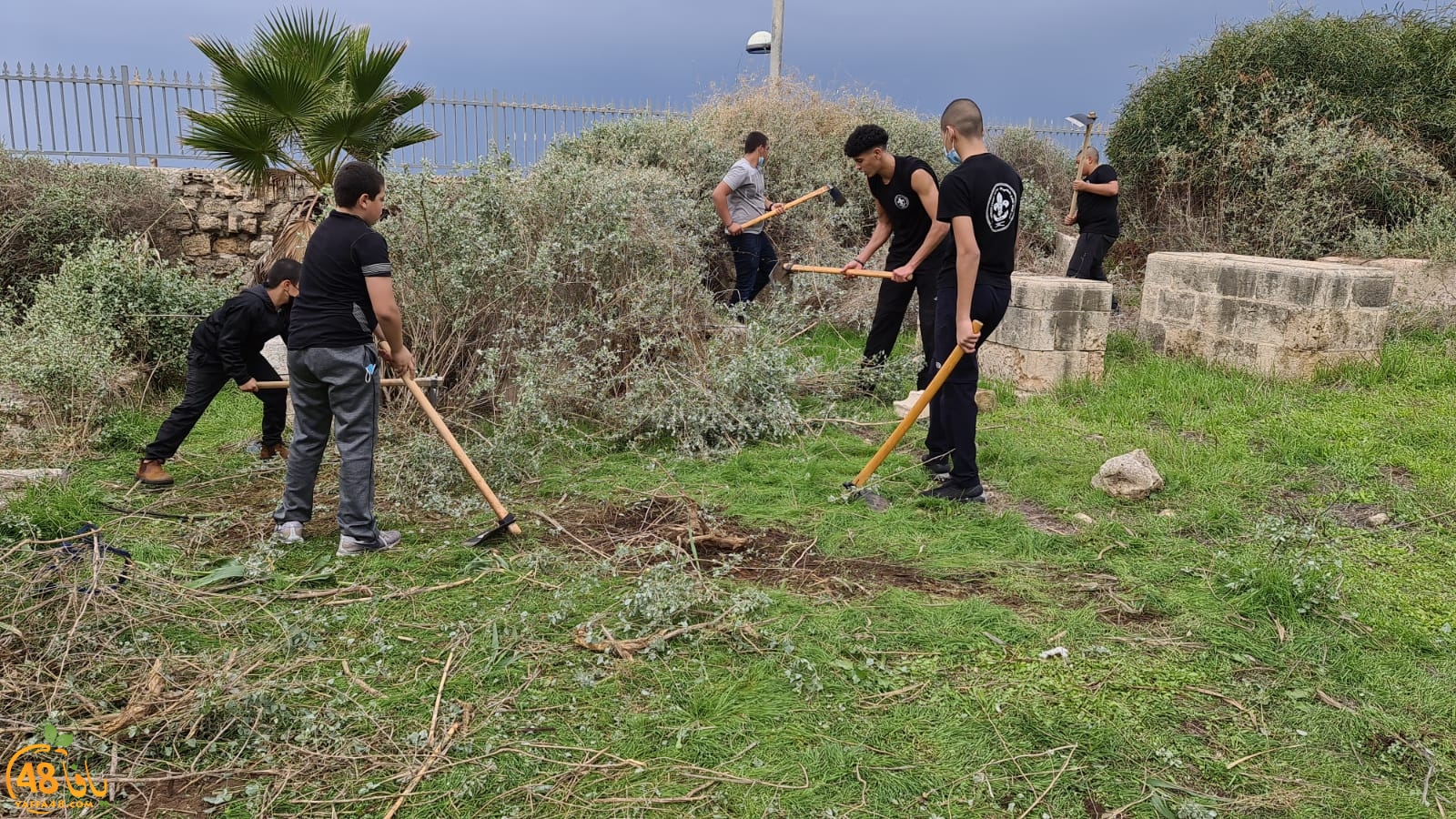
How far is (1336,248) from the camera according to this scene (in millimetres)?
11156

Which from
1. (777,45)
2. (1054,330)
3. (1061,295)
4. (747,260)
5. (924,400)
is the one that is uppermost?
(777,45)

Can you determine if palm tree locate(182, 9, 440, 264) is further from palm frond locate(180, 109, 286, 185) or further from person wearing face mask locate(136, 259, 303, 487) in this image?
person wearing face mask locate(136, 259, 303, 487)

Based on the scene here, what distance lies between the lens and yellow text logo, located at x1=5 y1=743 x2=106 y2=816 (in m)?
2.65

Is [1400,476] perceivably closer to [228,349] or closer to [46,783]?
[46,783]

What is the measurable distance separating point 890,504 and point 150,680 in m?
3.44

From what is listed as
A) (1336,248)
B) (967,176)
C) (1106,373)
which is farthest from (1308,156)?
(967,176)

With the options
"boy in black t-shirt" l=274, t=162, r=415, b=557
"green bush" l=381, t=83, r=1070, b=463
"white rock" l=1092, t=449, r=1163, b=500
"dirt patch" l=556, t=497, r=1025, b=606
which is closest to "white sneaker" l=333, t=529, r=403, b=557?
"boy in black t-shirt" l=274, t=162, r=415, b=557

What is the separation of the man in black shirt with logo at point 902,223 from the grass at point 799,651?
58.2 inches

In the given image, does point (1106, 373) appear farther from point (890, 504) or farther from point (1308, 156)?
point (1308, 156)

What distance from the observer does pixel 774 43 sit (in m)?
15.0

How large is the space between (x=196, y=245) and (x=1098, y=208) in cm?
989

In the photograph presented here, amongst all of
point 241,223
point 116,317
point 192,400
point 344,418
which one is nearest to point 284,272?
point 192,400

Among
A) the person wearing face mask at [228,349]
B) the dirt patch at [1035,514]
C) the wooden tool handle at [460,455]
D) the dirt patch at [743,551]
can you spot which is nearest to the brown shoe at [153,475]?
the person wearing face mask at [228,349]

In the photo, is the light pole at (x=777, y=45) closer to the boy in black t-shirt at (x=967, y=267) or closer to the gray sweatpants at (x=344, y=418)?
the boy in black t-shirt at (x=967, y=267)
